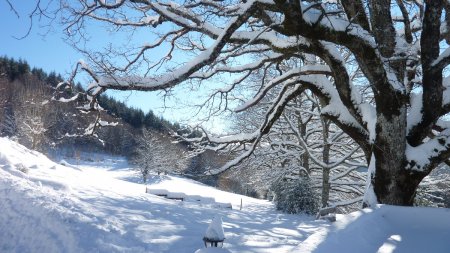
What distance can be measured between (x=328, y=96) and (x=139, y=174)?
1775 inches

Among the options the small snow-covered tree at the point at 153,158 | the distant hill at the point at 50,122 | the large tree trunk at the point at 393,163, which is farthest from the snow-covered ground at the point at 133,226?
the small snow-covered tree at the point at 153,158

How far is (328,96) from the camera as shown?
576 cm

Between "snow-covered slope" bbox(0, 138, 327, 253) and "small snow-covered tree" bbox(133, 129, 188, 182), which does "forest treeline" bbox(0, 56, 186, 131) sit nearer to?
"small snow-covered tree" bbox(133, 129, 188, 182)

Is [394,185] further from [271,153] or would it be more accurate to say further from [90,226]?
[271,153]

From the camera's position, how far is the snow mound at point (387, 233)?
251 centimetres

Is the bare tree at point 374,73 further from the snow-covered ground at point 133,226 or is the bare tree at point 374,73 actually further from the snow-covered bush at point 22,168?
the snow-covered bush at point 22,168

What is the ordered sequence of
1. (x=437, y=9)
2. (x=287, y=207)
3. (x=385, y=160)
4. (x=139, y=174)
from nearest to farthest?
(x=437, y=9)
(x=385, y=160)
(x=287, y=207)
(x=139, y=174)

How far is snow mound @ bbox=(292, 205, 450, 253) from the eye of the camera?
2510mm

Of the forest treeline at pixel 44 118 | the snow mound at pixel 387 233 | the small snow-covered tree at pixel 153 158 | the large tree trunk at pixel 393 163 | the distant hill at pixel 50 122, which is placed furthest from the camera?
the small snow-covered tree at pixel 153 158

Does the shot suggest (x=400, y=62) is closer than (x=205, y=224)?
Yes

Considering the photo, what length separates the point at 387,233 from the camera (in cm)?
310

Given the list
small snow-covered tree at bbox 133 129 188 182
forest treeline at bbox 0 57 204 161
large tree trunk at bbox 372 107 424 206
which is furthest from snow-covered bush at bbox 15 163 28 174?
small snow-covered tree at bbox 133 129 188 182

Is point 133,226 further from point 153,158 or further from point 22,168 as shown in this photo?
point 153,158

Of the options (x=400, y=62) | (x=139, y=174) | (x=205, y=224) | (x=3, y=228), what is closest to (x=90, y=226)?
(x=3, y=228)
